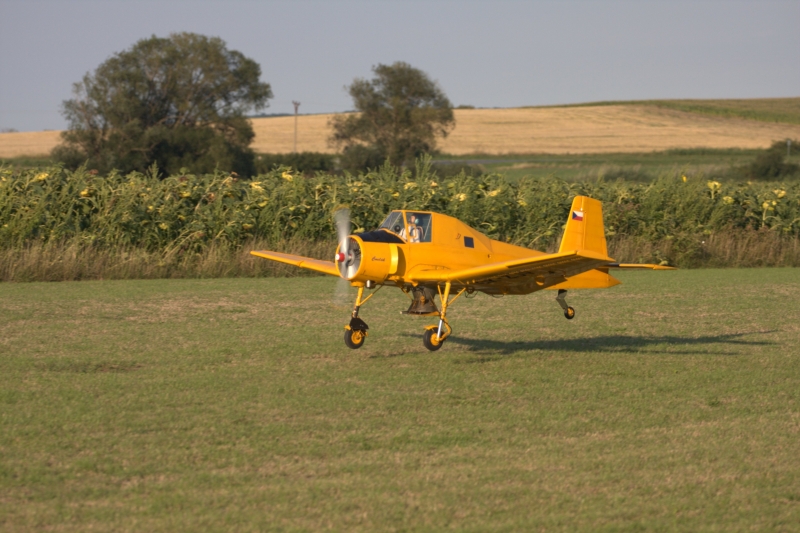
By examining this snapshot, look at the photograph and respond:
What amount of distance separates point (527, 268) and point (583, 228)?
1690mm

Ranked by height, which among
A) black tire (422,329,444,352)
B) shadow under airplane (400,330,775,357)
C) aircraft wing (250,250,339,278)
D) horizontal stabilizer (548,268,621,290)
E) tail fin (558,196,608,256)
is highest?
tail fin (558,196,608,256)

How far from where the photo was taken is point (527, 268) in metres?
9.20

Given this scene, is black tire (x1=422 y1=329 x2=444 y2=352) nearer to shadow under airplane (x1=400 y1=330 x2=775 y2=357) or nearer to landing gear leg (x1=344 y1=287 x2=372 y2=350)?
landing gear leg (x1=344 y1=287 x2=372 y2=350)

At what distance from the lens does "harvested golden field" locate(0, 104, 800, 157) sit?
74.0 m

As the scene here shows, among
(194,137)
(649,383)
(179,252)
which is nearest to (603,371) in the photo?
(649,383)

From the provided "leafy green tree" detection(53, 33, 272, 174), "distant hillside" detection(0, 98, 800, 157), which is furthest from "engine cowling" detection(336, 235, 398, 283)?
"distant hillside" detection(0, 98, 800, 157)

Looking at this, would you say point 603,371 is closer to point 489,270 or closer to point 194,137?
point 489,270

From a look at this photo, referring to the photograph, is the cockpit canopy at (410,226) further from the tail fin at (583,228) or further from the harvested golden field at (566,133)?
the harvested golden field at (566,133)

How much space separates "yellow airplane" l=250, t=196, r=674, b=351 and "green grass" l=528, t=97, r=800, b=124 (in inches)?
3551

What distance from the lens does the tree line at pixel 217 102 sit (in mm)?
56125

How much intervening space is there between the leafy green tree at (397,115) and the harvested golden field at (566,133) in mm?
2767

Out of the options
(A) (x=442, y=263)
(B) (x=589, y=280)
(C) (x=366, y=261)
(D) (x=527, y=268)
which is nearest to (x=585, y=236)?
(B) (x=589, y=280)

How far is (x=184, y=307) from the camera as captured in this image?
522 inches

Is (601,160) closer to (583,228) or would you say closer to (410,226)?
(583,228)
